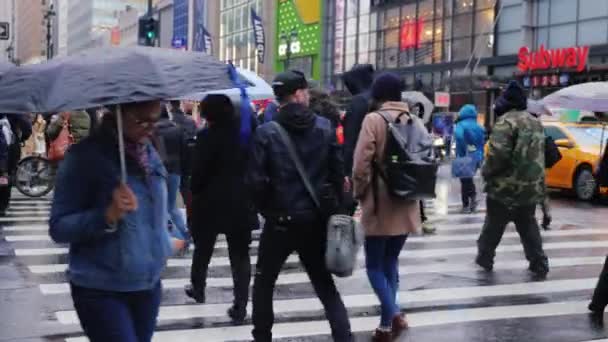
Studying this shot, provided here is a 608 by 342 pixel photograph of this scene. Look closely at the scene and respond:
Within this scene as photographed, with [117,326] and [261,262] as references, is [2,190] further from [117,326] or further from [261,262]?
[117,326]

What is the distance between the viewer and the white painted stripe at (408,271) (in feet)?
27.8

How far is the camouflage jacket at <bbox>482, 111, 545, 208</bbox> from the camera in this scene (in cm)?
878

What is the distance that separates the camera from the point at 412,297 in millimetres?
8172

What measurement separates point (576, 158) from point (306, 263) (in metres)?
13.5

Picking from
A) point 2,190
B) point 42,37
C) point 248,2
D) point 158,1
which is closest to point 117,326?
point 2,190

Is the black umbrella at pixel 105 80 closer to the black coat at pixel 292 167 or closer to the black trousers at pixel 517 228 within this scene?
the black coat at pixel 292 167

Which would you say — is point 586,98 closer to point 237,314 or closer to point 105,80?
point 237,314

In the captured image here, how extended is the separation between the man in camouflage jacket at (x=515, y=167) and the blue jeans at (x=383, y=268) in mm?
2643

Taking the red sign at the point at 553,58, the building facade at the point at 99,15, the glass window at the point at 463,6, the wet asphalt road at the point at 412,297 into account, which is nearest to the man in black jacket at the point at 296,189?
the wet asphalt road at the point at 412,297

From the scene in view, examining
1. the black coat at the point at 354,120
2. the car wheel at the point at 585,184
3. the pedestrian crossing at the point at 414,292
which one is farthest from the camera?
the car wheel at the point at 585,184

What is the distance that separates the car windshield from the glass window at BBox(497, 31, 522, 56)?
24975mm

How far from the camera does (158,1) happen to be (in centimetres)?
12575

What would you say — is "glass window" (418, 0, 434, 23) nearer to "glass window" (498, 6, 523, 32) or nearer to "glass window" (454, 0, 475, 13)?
"glass window" (454, 0, 475, 13)

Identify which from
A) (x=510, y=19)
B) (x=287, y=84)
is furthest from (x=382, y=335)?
(x=510, y=19)
